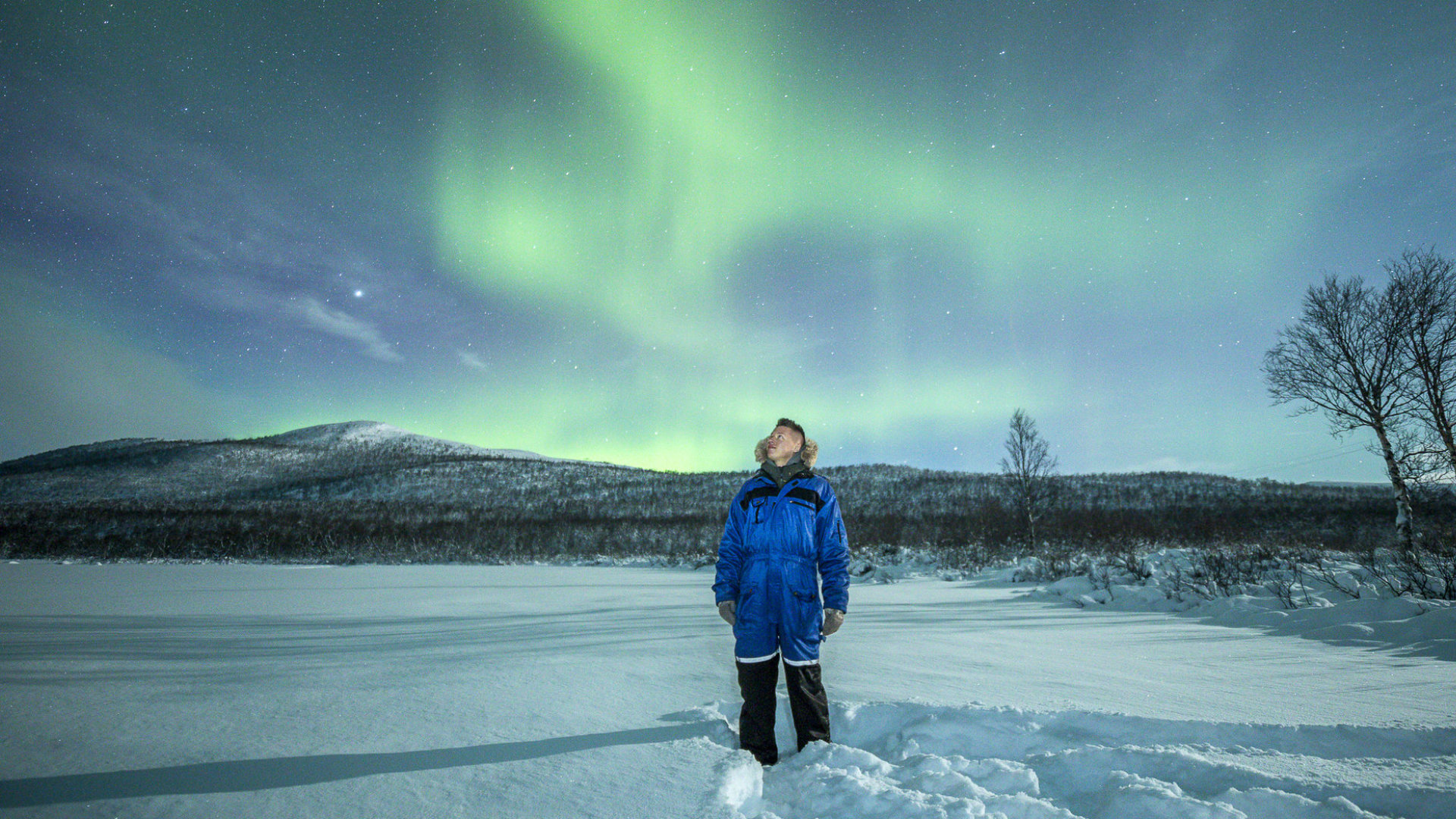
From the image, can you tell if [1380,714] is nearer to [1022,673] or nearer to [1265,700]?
[1265,700]

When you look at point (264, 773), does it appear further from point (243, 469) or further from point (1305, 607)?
point (243, 469)

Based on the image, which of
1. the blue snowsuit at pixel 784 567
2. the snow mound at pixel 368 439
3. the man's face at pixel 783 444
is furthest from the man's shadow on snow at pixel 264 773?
the snow mound at pixel 368 439

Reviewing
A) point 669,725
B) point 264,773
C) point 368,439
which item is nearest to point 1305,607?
point 669,725

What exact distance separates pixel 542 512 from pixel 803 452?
42.8m

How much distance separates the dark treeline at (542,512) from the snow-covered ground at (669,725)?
40.9 feet

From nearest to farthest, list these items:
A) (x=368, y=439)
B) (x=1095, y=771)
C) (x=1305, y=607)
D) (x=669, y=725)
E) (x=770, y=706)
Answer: (x=1095, y=771)
(x=770, y=706)
(x=669, y=725)
(x=1305, y=607)
(x=368, y=439)

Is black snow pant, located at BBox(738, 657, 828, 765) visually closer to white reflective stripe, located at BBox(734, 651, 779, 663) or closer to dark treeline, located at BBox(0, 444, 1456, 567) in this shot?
white reflective stripe, located at BBox(734, 651, 779, 663)

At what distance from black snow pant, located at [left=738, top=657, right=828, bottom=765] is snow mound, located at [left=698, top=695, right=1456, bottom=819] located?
114mm

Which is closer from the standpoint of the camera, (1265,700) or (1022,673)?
(1265,700)

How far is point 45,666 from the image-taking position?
381 cm

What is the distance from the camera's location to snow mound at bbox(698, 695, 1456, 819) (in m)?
2.06

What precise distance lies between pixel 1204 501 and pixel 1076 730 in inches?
1806

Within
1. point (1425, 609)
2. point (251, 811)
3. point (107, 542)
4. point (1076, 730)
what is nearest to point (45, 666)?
point (251, 811)

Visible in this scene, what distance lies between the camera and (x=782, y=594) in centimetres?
281
